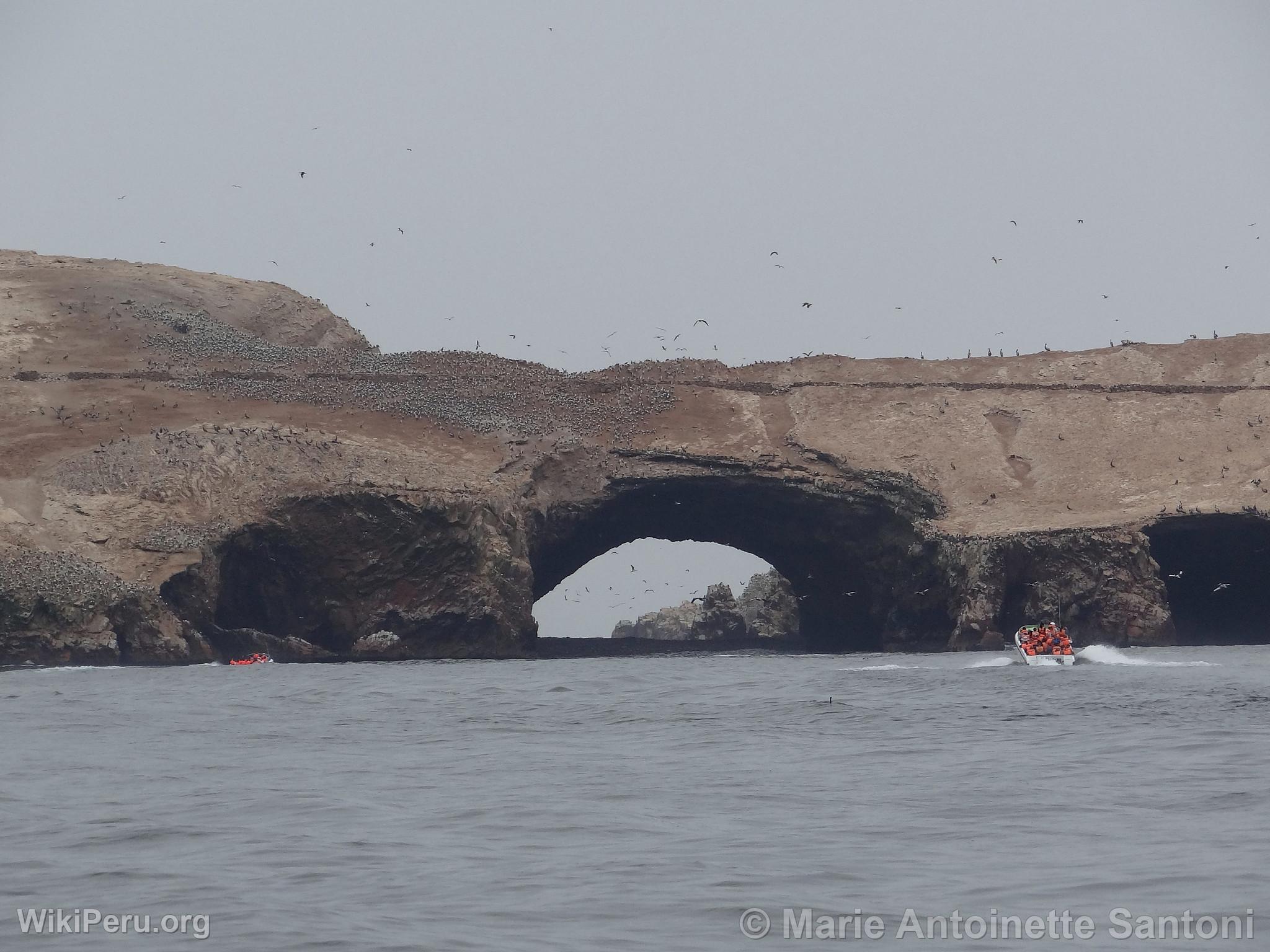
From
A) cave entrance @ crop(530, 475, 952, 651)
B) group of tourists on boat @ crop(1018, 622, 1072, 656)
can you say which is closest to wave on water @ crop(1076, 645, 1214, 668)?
group of tourists on boat @ crop(1018, 622, 1072, 656)

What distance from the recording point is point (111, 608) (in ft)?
205

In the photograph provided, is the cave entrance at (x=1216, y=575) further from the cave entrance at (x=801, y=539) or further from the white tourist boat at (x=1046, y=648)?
the white tourist boat at (x=1046, y=648)

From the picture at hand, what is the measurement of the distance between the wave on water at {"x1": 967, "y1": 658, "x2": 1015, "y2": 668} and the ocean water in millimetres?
13117

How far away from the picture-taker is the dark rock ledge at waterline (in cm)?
7056

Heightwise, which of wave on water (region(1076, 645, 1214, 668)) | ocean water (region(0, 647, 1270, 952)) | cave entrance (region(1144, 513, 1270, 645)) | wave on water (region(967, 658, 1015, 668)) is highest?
cave entrance (region(1144, 513, 1270, 645))

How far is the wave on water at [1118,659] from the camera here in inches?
2037

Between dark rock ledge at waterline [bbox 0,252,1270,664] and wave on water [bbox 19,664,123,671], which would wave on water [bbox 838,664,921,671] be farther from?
wave on water [bbox 19,664,123,671]

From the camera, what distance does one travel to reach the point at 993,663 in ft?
188

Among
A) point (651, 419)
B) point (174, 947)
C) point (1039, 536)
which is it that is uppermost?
point (651, 419)

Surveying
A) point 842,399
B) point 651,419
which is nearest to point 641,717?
point 651,419

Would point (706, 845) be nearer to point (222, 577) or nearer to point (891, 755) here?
point (891, 755)

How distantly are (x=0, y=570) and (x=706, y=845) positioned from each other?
161 ft

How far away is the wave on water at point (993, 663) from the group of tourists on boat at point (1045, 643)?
1.05 metres

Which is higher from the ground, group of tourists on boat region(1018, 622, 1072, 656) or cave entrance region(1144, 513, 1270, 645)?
cave entrance region(1144, 513, 1270, 645)
